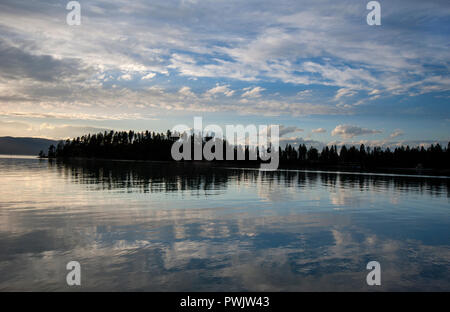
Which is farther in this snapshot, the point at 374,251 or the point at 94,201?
the point at 94,201

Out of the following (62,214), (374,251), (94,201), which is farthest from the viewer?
(94,201)

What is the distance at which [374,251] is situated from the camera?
12.4m

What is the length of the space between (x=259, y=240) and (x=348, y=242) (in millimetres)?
3876

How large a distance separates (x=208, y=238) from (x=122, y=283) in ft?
17.6

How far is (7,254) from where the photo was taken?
11.0 m
